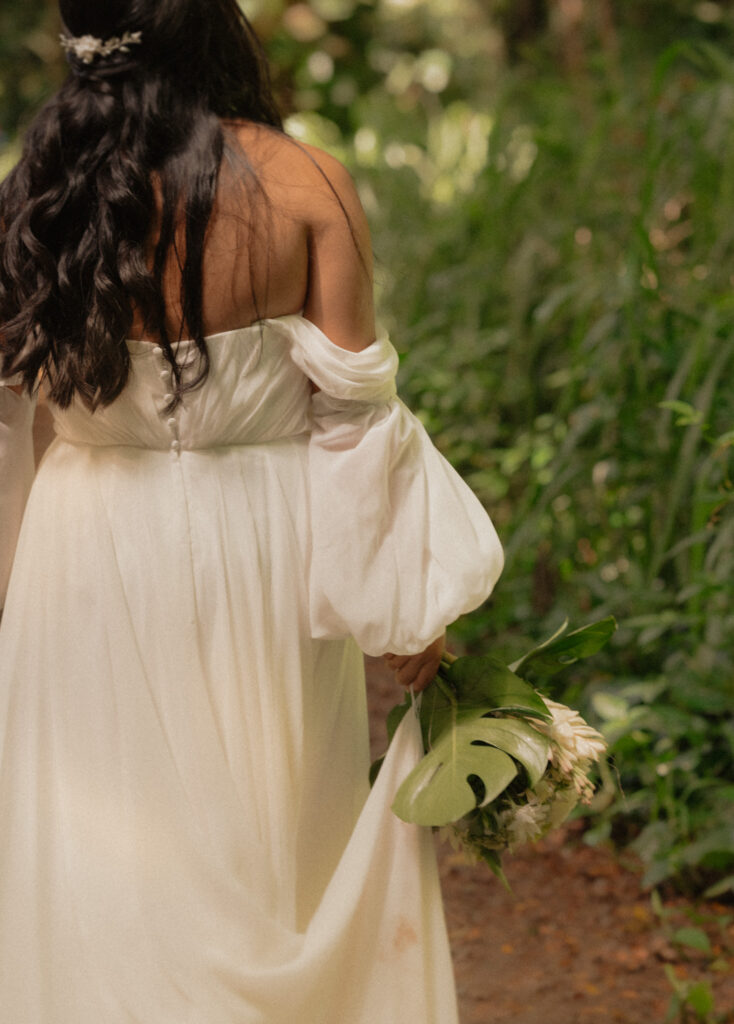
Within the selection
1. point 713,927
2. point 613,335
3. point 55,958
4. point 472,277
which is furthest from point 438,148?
point 55,958

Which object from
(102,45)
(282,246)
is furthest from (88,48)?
(282,246)

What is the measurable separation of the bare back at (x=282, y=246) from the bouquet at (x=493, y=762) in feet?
1.65

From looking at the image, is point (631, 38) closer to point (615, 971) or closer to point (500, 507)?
point (500, 507)

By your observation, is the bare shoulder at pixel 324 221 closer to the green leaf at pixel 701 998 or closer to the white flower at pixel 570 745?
the white flower at pixel 570 745

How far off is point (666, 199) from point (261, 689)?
85.0 inches

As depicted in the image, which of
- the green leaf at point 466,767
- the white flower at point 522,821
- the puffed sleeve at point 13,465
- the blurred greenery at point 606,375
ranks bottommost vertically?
the blurred greenery at point 606,375

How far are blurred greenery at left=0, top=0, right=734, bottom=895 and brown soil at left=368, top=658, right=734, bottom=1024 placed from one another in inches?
4.1

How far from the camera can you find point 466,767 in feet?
4.43

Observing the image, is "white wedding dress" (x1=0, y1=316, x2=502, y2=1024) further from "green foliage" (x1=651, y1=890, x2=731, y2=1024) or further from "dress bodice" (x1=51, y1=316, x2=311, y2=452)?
"green foliage" (x1=651, y1=890, x2=731, y2=1024)

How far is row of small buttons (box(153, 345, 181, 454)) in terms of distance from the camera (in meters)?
1.32

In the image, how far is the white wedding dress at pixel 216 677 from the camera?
4.37 ft

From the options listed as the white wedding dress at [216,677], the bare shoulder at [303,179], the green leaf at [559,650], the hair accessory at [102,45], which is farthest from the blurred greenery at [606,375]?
the hair accessory at [102,45]

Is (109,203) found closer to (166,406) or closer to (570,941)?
(166,406)

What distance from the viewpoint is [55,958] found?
1337 millimetres
